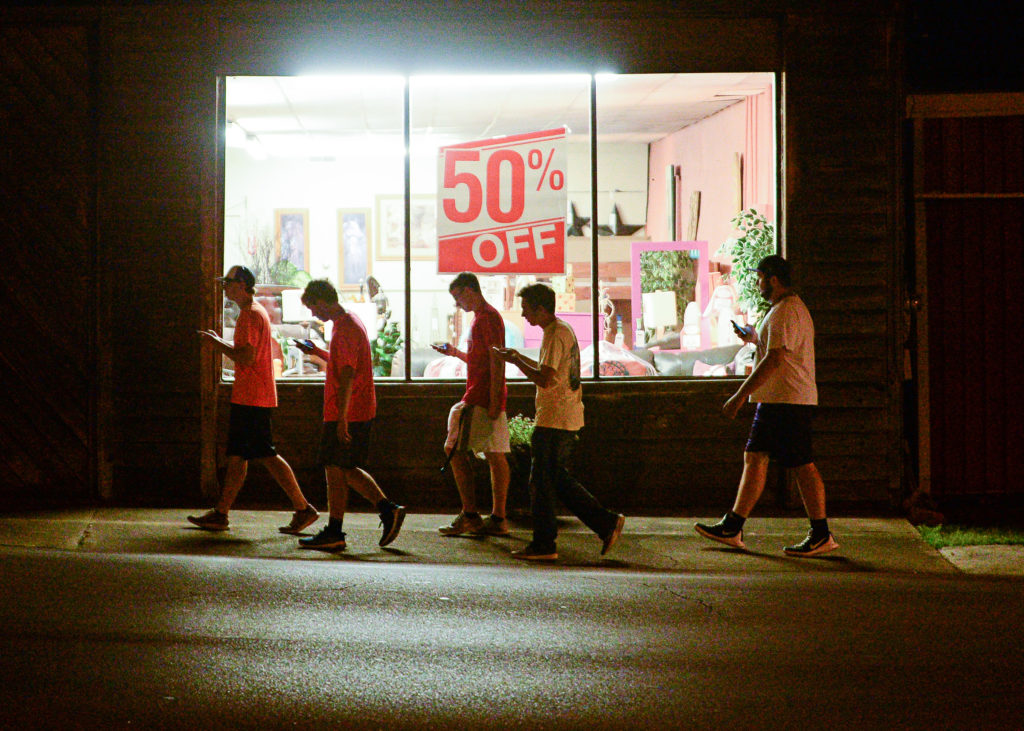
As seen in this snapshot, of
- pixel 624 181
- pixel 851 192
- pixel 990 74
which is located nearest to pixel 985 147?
pixel 990 74

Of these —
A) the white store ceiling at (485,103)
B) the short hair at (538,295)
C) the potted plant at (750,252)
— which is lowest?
the short hair at (538,295)

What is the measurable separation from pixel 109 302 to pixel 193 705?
224 inches

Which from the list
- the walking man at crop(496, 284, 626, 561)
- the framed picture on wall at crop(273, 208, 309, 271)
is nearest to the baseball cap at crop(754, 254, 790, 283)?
the walking man at crop(496, 284, 626, 561)

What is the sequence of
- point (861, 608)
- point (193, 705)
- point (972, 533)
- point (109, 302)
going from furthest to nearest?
1. point (109, 302)
2. point (972, 533)
3. point (861, 608)
4. point (193, 705)

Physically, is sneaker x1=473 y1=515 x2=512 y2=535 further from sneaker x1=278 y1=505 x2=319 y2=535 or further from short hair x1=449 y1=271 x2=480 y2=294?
short hair x1=449 y1=271 x2=480 y2=294

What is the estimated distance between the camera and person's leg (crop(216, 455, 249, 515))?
25.8 feet

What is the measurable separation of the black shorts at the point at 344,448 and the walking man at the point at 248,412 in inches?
26.4

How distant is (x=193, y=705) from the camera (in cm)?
421

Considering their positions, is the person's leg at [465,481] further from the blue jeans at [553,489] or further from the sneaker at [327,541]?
the sneaker at [327,541]

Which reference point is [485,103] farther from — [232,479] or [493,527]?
[232,479]

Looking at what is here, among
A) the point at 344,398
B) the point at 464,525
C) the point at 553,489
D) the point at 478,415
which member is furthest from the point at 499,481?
the point at 344,398

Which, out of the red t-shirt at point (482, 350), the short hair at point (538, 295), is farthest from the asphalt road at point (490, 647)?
the short hair at point (538, 295)

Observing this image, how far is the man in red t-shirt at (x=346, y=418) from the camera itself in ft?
23.9

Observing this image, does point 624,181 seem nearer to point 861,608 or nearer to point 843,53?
point 843,53
